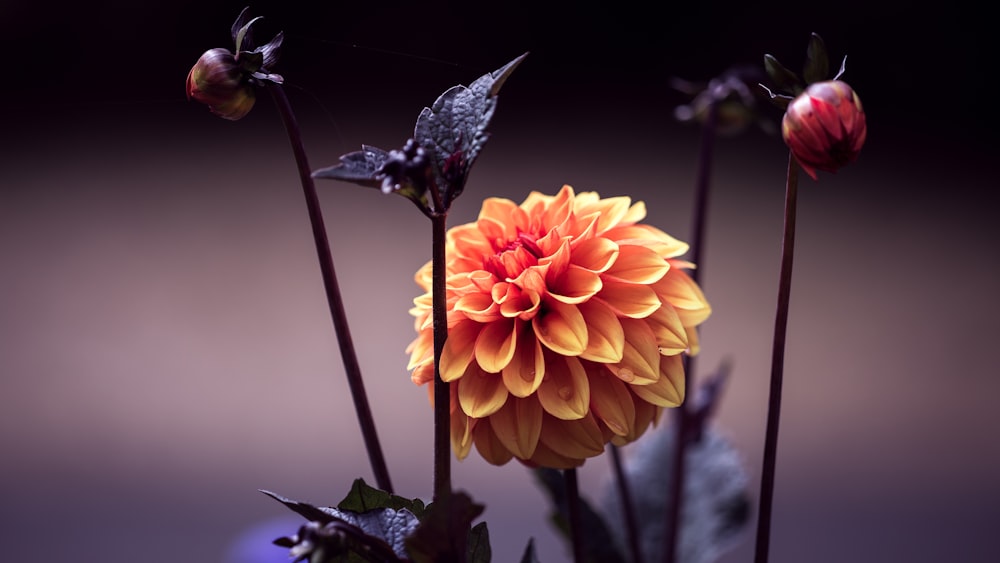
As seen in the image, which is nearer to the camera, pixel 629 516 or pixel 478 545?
pixel 478 545

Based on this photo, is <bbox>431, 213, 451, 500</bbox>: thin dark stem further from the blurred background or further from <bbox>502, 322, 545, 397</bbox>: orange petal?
the blurred background

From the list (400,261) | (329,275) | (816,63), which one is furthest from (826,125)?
(400,261)

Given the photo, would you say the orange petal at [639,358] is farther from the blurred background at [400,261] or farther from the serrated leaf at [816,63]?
the blurred background at [400,261]

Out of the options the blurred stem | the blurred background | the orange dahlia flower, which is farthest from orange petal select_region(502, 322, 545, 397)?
the blurred background

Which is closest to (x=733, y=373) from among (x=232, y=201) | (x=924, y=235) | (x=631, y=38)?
(x=924, y=235)

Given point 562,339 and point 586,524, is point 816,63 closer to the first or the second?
point 562,339

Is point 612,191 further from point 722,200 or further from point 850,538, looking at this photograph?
point 850,538
